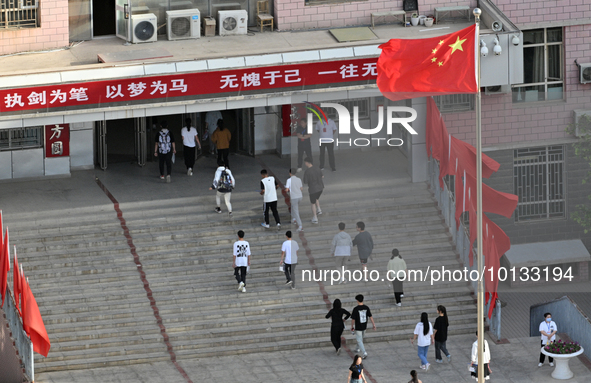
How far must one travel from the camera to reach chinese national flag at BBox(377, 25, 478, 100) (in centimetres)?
2423

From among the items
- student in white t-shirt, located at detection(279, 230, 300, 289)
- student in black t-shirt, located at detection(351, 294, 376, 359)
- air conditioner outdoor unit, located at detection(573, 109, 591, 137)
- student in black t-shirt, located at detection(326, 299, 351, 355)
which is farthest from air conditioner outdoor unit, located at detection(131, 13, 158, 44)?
air conditioner outdoor unit, located at detection(573, 109, 591, 137)

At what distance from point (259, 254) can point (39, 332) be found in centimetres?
667

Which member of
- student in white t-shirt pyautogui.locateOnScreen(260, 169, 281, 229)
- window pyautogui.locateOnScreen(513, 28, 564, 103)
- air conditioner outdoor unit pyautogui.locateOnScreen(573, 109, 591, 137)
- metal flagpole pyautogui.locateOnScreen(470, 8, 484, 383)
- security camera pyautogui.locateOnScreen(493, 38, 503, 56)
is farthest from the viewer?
window pyautogui.locateOnScreen(513, 28, 564, 103)

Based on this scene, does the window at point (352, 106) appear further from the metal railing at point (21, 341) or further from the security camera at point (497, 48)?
the metal railing at point (21, 341)

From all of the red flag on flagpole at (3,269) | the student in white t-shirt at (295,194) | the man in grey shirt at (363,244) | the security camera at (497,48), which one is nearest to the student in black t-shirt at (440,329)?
the man in grey shirt at (363,244)

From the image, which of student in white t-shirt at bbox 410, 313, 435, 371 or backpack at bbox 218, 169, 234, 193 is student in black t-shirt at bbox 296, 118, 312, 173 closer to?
backpack at bbox 218, 169, 234, 193

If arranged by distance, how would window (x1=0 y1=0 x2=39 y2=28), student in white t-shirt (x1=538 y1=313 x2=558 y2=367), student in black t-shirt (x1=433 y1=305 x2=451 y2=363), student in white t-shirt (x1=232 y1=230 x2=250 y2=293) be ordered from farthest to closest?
window (x1=0 y1=0 x2=39 y2=28) → student in white t-shirt (x1=232 y1=230 x2=250 y2=293) → student in white t-shirt (x1=538 y1=313 x2=558 y2=367) → student in black t-shirt (x1=433 y1=305 x2=451 y2=363)

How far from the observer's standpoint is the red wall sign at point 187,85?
29812 millimetres

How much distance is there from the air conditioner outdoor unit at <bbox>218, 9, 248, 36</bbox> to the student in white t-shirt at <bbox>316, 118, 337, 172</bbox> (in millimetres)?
3780

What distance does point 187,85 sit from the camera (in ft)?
101

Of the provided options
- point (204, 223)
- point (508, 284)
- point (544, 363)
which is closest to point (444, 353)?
point (544, 363)

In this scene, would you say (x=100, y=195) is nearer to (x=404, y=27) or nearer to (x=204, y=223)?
(x=204, y=223)

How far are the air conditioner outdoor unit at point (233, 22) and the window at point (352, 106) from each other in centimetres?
317

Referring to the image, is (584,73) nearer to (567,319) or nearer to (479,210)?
(567,319)
